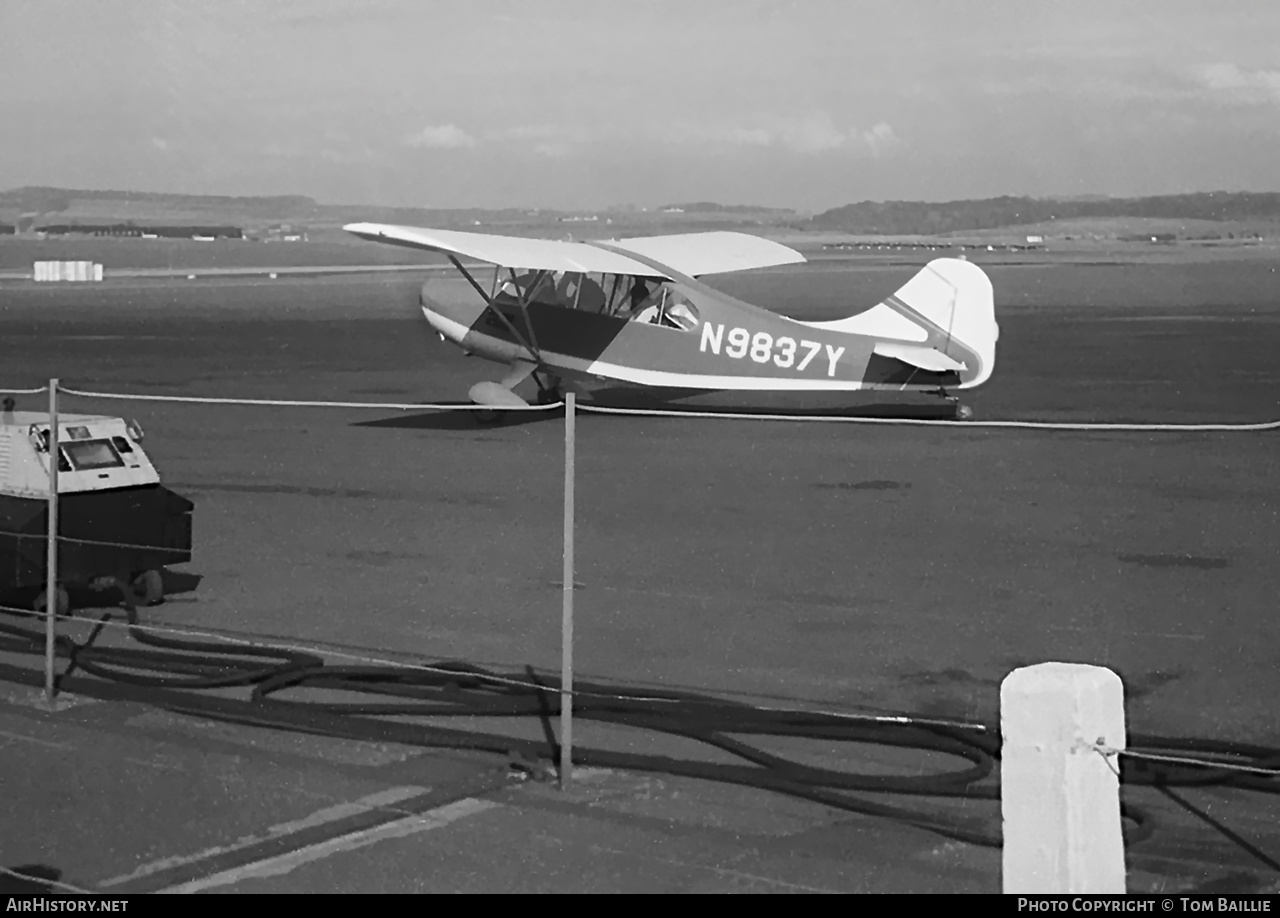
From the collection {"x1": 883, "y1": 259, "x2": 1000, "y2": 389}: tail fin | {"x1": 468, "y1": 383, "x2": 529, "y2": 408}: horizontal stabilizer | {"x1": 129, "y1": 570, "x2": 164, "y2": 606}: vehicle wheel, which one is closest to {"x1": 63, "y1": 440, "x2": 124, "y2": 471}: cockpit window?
{"x1": 129, "y1": 570, "x2": 164, "y2": 606}: vehicle wheel

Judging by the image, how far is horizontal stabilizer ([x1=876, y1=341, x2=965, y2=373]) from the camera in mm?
19141

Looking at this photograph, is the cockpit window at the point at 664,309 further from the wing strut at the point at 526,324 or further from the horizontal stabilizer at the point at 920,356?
the horizontal stabilizer at the point at 920,356

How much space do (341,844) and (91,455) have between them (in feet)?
13.0

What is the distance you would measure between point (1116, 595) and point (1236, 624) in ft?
2.34

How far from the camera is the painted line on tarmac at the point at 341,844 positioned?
526cm

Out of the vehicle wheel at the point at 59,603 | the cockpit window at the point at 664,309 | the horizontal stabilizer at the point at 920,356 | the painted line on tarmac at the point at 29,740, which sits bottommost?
the painted line on tarmac at the point at 29,740

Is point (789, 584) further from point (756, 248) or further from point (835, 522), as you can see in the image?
point (756, 248)

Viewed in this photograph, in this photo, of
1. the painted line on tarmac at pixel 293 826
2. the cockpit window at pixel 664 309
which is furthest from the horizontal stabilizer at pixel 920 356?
the painted line on tarmac at pixel 293 826

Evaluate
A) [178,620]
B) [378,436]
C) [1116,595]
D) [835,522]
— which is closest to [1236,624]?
[1116,595]

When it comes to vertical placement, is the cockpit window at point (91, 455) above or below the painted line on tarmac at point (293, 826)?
above

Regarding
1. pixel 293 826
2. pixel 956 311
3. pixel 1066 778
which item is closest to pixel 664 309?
pixel 956 311

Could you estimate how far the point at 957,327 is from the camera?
20312 mm

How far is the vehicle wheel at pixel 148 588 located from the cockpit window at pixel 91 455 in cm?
61

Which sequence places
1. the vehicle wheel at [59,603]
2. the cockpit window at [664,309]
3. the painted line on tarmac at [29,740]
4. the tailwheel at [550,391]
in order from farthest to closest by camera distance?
the tailwheel at [550,391] → the cockpit window at [664,309] → the vehicle wheel at [59,603] → the painted line on tarmac at [29,740]
